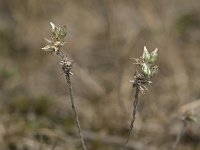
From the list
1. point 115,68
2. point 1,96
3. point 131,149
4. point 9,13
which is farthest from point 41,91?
point 9,13

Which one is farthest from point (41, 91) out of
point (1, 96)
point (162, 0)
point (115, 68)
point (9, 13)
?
point (162, 0)

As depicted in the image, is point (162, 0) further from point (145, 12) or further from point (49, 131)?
point (49, 131)

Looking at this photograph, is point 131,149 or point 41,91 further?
point 41,91

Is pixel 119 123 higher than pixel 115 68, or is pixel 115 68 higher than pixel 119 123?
pixel 115 68

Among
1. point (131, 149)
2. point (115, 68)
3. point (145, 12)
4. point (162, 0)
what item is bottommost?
point (131, 149)

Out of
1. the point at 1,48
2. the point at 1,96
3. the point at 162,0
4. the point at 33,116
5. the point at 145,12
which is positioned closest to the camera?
the point at 33,116

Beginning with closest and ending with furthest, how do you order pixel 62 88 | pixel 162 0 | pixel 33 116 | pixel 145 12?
pixel 33 116 < pixel 62 88 < pixel 145 12 < pixel 162 0

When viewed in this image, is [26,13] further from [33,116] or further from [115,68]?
[33,116]
